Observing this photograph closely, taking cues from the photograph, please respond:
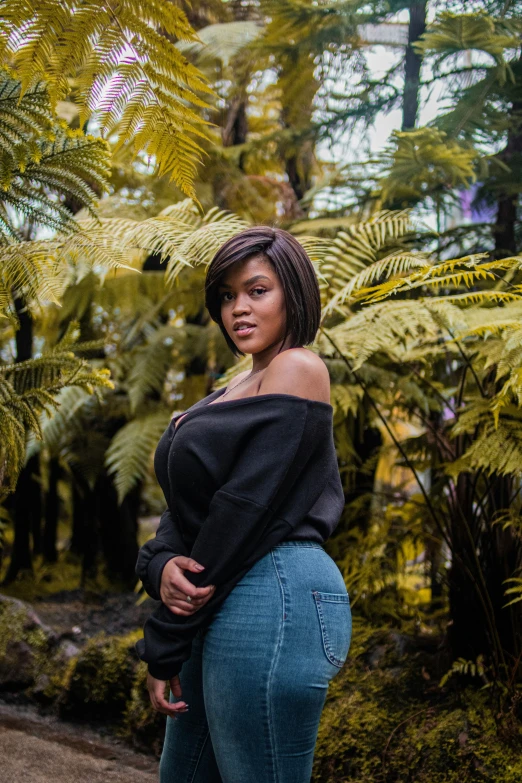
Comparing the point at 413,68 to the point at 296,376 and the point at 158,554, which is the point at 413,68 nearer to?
the point at 296,376

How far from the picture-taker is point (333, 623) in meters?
1.19

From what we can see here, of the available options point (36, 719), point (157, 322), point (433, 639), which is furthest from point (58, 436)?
point (433, 639)

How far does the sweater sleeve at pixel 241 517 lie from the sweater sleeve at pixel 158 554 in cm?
6

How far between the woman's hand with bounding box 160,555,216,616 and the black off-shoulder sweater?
0.6 inches

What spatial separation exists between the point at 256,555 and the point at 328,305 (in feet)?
3.36

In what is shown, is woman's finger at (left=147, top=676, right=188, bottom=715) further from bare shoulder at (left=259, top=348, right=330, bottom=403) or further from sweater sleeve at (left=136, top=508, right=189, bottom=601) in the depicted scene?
bare shoulder at (left=259, top=348, right=330, bottom=403)

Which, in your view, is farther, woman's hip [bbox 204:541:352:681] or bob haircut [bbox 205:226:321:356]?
bob haircut [bbox 205:226:321:356]

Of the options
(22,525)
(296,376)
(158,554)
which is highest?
(296,376)

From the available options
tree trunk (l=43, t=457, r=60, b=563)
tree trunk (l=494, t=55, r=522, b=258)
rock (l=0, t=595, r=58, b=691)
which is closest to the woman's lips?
tree trunk (l=494, t=55, r=522, b=258)

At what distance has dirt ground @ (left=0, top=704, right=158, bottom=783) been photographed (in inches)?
81.1

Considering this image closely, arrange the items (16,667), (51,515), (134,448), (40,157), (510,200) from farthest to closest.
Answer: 1. (51,515)
2. (134,448)
3. (16,667)
4. (510,200)
5. (40,157)

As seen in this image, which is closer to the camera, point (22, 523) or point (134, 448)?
point (134, 448)

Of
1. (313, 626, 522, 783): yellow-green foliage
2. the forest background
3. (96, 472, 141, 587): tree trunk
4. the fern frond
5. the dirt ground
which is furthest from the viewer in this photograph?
(96, 472, 141, 587): tree trunk

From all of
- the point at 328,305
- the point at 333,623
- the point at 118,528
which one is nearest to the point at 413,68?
the point at 328,305
